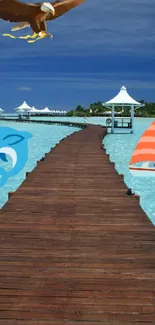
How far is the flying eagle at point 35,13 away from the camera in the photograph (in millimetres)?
10992

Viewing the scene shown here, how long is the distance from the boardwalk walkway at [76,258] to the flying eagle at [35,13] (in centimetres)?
415

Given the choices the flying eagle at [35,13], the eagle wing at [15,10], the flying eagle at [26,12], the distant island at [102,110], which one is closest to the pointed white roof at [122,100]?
the flying eagle at [35,13]

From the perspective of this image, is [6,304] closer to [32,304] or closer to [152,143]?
[32,304]

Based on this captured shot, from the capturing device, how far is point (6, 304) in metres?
5.16

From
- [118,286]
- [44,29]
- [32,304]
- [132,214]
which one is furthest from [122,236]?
[44,29]

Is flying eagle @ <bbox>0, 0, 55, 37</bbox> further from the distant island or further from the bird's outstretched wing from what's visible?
the distant island

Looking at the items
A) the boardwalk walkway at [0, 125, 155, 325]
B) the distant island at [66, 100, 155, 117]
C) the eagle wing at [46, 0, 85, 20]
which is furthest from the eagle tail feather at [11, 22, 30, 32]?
the distant island at [66, 100, 155, 117]

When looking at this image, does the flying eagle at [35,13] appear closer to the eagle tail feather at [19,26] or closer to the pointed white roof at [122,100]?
the eagle tail feather at [19,26]

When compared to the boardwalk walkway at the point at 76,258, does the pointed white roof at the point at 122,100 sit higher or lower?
higher

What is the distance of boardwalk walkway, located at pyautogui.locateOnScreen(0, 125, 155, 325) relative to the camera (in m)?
5.05

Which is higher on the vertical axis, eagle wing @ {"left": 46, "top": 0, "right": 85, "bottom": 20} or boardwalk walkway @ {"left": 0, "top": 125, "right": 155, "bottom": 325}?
eagle wing @ {"left": 46, "top": 0, "right": 85, "bottom": 20}

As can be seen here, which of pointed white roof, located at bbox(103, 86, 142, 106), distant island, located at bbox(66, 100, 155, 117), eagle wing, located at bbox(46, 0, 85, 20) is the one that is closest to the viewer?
eagle wing, located at bbox(46, 0, 85, 20)

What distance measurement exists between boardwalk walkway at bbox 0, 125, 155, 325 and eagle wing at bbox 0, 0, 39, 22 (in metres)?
4.36

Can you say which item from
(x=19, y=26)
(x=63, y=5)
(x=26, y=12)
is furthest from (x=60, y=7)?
(x=19, y=26)
